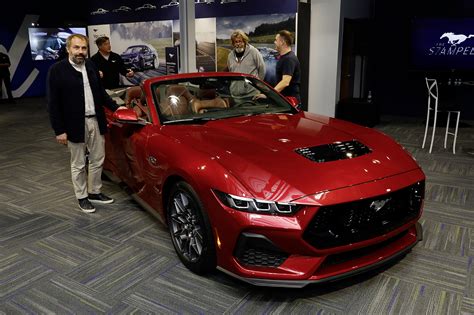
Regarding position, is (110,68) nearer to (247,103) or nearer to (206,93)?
(206,93)

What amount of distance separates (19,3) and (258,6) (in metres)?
8.07

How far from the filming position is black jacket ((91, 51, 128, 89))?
17.9 ft

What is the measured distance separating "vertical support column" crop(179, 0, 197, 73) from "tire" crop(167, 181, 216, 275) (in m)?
3.37

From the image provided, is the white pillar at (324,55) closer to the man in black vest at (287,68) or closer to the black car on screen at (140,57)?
the man in black vest at (287,68)

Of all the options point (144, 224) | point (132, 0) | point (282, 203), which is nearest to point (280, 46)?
point (144, 224)

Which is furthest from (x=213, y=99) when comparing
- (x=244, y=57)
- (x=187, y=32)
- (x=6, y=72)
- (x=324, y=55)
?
(x=6, y=72)

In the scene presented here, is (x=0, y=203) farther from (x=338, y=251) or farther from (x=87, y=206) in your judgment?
(x=338, y=251)

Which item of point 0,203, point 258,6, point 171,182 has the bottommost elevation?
point 0,203

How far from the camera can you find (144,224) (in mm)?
3223

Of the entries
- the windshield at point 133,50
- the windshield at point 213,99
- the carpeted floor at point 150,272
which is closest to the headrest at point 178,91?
the windshield at point 213,99

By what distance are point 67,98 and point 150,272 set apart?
1558 millimetres

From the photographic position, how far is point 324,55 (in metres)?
7.12

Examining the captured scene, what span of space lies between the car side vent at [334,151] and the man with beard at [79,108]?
6.19 feet

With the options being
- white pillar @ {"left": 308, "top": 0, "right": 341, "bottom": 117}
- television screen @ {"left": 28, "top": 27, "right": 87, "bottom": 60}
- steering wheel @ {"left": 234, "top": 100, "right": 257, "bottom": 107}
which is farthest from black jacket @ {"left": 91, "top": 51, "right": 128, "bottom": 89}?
television screen @ {"left": 28, "top": 27, "right": 87, "bottom": 60}
